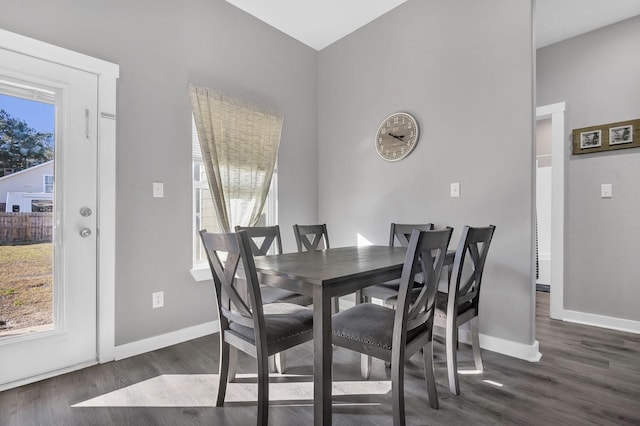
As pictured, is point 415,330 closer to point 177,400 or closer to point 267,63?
point 177,400

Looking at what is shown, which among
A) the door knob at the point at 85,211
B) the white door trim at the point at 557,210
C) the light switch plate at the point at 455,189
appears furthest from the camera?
the white door trim at the point at 557,210

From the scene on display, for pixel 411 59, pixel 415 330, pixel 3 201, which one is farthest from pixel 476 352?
pixel 3 201

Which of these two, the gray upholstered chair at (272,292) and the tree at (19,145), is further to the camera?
the gray upholstered chair at (272,292)

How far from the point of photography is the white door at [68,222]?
195cm

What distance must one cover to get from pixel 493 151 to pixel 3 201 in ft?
10.8

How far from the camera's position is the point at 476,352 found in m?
2.10

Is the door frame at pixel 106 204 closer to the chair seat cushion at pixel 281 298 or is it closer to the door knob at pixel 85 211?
the door knob at pixel 85 211

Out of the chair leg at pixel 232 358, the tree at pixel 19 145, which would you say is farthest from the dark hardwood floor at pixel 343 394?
the tree at pixel 19 145

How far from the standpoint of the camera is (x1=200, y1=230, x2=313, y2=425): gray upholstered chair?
1.45 m

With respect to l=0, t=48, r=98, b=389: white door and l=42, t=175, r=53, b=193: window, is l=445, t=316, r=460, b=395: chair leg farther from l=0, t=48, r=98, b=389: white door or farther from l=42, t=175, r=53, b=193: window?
l=42, t=175, r=53, b=193: window

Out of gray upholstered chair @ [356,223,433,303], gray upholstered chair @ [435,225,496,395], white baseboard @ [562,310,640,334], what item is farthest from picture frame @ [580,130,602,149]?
gray upholstered chair @ [435,225,496,395]

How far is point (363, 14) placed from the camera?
3.22 m

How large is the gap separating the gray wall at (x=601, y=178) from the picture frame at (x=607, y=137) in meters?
0.06

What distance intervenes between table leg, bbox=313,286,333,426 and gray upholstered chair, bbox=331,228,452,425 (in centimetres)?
27
